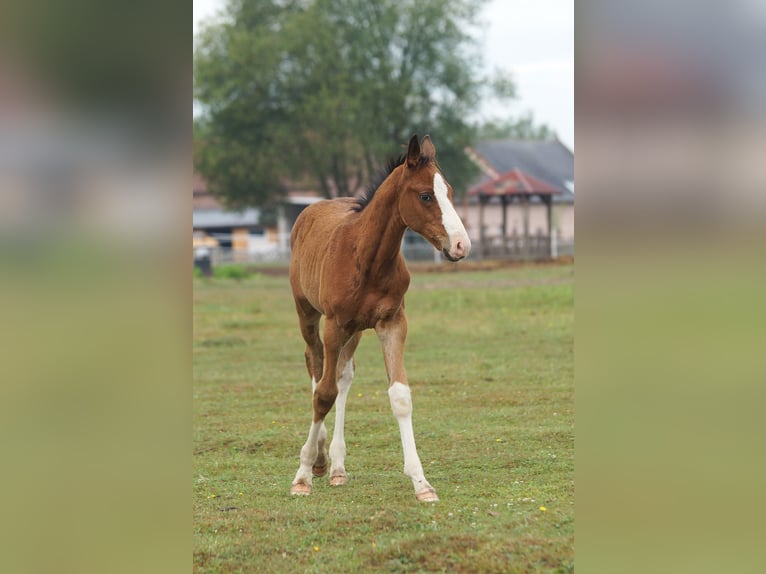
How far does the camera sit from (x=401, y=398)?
19.7 ft

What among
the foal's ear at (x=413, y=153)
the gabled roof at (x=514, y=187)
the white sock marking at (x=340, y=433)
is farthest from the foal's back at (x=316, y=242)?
the gabled roof at (x=514, y=187)

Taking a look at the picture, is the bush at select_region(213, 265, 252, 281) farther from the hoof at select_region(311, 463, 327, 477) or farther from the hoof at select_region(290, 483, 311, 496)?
the hoof at select_region(290, 483, 311, 496)

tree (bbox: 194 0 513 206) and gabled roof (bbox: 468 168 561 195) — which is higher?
tree (bbox: 194 0 513 206)

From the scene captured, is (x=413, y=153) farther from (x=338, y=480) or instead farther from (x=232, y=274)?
(x=232, y=274)

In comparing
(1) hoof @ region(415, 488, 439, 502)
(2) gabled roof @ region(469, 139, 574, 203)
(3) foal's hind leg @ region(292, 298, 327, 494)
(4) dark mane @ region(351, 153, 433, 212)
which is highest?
(2) gabled roof @ region(469, 139, 574, 203)

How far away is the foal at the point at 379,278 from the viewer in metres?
5.76

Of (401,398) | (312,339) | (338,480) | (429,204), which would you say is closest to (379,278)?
(429,204)

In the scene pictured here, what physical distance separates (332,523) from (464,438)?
2.62 m

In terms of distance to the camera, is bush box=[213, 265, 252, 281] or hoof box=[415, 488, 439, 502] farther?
bush box=[213, 265, 252, 281]

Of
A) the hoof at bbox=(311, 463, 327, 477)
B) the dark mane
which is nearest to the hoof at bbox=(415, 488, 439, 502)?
the hoof at bbox=(311, 463, 327, 477)

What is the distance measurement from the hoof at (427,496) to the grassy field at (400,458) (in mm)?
54

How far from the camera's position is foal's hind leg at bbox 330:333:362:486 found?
6543mm
